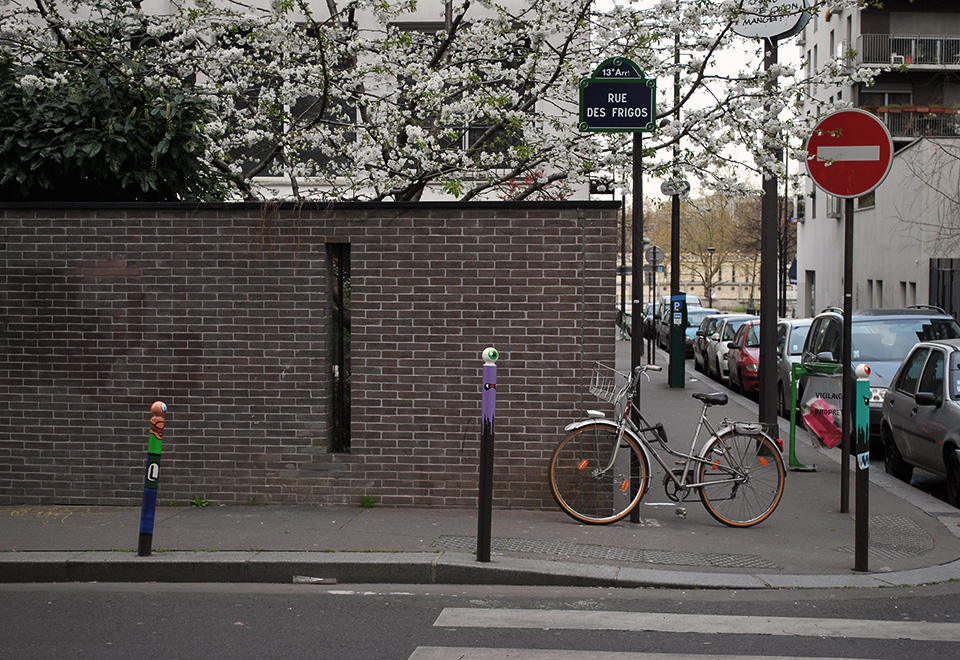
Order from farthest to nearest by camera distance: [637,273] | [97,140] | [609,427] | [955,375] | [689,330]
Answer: [689,330] < [955,375] < [97,140] < [637,273] < [609,427]

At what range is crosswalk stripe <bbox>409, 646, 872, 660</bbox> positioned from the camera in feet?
16.8

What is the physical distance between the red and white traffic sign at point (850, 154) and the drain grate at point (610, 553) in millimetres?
3222

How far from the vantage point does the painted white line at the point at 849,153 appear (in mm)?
8547

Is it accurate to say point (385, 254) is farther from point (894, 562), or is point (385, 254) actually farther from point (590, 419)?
point (894, 562)

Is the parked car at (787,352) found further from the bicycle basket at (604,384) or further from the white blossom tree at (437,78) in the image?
the bicycle basket at (604,384)

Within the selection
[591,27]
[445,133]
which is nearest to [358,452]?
[445,133]

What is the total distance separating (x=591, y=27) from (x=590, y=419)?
595 cm

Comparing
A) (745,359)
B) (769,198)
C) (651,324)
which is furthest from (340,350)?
(651,324)

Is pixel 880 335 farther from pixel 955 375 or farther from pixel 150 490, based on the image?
pixel 150 490

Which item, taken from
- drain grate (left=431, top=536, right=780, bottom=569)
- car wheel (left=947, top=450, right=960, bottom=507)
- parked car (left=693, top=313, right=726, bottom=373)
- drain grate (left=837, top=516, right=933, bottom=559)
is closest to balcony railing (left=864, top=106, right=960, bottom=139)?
parked car (left=693, top=313, right=726, bottom=373)

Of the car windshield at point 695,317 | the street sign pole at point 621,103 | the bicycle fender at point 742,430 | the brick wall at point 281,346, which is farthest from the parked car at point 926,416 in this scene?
the car windshield at point 695,317

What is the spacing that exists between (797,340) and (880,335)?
3494 millimetres

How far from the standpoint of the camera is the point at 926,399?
966 cm

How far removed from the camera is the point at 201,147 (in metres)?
9.41
